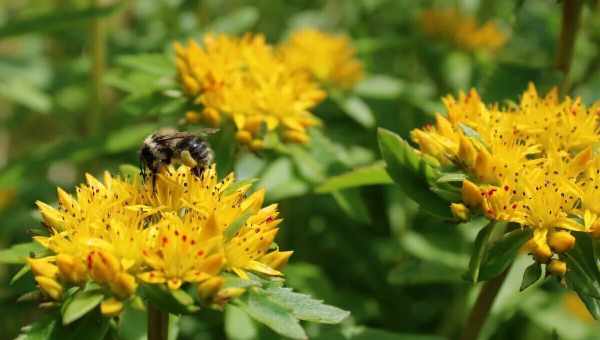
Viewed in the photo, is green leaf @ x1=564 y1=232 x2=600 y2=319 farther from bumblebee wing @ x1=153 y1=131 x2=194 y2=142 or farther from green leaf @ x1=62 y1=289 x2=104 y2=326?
green leaf @ x1=62 y1=289 x2=104 y2=326

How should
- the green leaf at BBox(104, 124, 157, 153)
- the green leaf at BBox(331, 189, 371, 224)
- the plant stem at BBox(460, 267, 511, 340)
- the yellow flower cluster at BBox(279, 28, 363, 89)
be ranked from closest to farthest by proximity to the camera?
1. the plant stem at BBox(460, 267, 511, 340)
2. the green leaf at BBox(331, 189, 371, 224)
3. the green leaf at BBox(104, 124, 157, 153)
4. the yellow flower cluster at BBox(279, 28, 363, 89)

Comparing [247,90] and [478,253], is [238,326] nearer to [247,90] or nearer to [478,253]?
[247,90]

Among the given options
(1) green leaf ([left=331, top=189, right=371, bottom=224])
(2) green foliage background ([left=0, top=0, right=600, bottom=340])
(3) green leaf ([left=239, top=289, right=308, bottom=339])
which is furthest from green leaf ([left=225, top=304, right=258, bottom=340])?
(3) green leaf ([left=239, top=289, right=308, bottom=339])

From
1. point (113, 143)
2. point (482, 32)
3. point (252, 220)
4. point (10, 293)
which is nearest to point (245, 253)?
point (252, 220)

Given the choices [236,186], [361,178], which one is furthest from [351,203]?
[236,186]

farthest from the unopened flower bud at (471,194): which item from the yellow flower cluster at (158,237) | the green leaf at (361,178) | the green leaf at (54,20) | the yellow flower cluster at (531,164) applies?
the green leaf at (54,20)
